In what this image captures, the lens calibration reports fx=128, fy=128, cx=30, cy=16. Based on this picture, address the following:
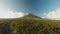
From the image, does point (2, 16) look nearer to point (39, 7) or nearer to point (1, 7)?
point (1, 7)

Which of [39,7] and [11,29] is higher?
[39,7]

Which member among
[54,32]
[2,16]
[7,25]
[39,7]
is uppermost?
[39,7]

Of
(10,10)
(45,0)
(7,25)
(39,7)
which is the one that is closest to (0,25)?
(7,25)
